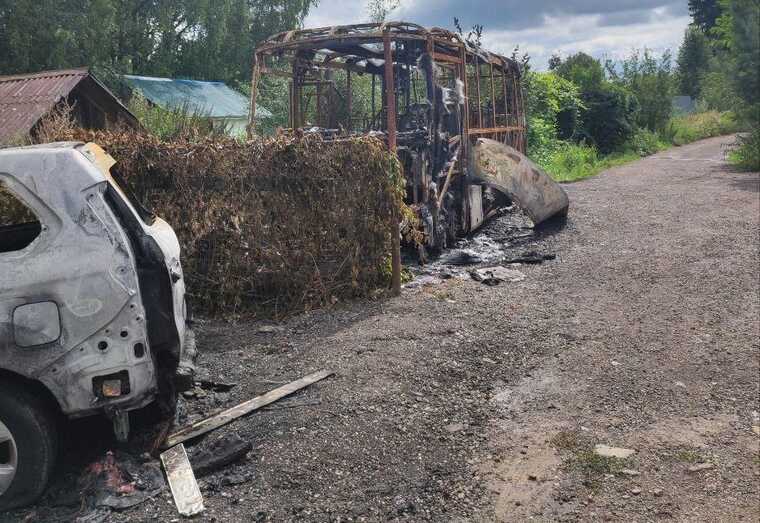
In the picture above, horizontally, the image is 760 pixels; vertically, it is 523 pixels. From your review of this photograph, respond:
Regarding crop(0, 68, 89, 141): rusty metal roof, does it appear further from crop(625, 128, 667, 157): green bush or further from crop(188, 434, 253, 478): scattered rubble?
crop(625, 128, 667, 157): green bush

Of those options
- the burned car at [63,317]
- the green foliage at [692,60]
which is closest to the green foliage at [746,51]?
the burned car at [63,317]

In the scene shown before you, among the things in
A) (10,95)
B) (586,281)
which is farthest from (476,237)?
(10,95)

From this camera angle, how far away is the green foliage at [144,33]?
873 inches

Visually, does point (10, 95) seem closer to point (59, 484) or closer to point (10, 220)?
point (10, 220)

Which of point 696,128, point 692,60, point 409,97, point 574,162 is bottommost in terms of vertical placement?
point 574,162

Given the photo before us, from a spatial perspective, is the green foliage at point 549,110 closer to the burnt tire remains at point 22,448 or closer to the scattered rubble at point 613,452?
the scattered rubble at point 613,452

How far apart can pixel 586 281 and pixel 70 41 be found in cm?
1997

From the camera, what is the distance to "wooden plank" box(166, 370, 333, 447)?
4496 millimetres

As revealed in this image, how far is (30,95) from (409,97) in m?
6.79

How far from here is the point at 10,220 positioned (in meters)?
6.68

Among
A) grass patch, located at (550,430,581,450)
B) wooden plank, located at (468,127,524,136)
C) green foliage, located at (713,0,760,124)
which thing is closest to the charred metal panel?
wooden plank, located at (468,127,524,136)

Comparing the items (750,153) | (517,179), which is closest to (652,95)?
(750,153)

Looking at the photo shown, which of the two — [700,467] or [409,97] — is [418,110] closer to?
[409,97]

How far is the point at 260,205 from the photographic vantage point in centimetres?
709
